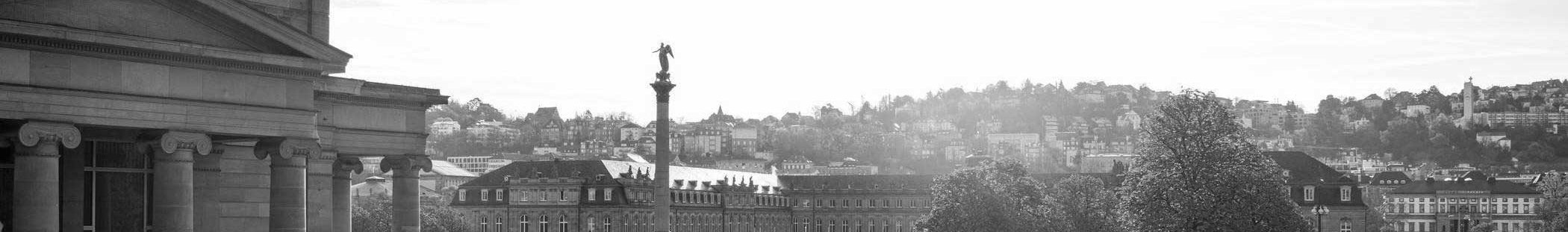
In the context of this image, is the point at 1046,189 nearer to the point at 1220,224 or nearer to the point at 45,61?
the point at 1220,224

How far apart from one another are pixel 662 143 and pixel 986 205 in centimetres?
4389

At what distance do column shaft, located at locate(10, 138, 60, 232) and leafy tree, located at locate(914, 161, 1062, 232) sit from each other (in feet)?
245

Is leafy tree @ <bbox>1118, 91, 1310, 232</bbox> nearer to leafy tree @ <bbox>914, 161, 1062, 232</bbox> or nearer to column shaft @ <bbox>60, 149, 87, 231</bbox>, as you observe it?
leafy tree @ <bbox>914, 161, 1062, 232</bbox>

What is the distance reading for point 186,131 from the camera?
4897 centimetres

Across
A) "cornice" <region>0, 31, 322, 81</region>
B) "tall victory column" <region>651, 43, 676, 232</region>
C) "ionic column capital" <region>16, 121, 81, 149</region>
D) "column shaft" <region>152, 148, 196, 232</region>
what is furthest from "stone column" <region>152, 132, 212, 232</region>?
"tall victory column" <region>651, 43, 676, 232</region>

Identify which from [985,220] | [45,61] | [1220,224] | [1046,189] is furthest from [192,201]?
[1046,189]

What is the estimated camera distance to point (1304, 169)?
161m

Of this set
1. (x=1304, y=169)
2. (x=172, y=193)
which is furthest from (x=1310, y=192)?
(x=172, y=193)

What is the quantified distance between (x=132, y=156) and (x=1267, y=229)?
43.3 metres

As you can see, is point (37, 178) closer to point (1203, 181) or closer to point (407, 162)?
point (407, 162)

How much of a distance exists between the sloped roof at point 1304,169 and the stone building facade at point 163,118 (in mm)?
112438

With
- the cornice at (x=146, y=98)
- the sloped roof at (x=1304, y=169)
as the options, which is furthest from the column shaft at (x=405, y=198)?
the sloped roof at (x=1304, y=169)

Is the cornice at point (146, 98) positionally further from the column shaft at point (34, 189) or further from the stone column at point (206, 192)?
the stone column at point (206, 192)

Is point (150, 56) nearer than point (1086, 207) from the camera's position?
Yes
